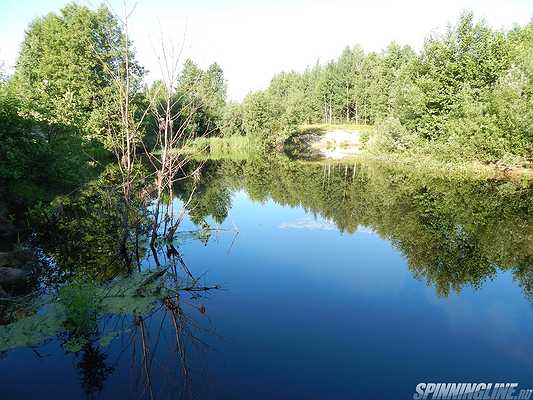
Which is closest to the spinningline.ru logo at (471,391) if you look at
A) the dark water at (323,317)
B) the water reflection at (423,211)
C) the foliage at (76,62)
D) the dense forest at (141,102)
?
the dark water at (323,317)

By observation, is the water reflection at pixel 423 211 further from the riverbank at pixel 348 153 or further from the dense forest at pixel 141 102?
the dense forest at pixel 141 102

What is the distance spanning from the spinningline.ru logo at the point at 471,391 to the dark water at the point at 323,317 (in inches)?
6.1

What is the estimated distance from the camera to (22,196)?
59.3 feet

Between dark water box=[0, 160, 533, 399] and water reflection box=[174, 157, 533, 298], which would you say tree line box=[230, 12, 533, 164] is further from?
dark water box=[0, 160, 533, 399]

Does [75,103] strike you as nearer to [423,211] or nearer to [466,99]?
[423,211]

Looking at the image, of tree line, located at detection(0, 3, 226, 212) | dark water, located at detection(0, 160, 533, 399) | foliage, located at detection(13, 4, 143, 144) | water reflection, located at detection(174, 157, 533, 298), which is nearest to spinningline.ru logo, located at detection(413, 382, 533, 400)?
dark water, located at detection(0, 160, 533, 399)

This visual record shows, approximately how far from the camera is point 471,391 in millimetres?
6535

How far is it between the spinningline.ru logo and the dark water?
156 mm

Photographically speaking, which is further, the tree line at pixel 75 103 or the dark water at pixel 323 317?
the tree line at pixel 75 103

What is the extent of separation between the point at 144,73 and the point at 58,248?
Result: 40.9 meters

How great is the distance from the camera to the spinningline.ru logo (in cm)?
636

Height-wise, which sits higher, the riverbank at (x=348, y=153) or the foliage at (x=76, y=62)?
the foliage at (x=76, y=62)

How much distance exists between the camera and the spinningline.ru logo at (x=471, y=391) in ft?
20.9

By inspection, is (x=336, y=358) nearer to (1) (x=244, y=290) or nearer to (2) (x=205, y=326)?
(2) (x=205, y=326)
